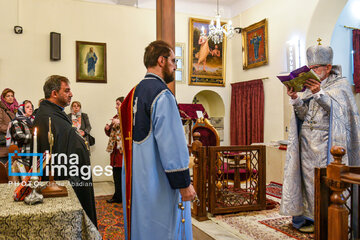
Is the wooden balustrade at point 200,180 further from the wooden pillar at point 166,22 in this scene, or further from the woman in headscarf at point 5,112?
the woman in headscarf at point 5,112

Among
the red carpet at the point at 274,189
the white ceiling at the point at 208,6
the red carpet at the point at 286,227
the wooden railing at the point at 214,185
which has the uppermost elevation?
the white ceiling at the point at 208,6

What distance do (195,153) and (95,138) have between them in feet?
14.5

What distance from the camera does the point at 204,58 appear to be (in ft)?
30.8

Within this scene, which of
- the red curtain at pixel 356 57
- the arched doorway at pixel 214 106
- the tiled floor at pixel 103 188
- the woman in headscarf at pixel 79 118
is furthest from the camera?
the arched doorway at pixel 214 106

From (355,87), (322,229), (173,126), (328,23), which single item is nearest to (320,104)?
(322,229)

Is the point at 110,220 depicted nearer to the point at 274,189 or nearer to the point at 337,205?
the point at 274,189

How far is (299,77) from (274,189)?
11.3 ft

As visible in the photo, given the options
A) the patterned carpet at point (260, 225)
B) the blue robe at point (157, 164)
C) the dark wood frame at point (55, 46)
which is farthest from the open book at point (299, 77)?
the dark wood frame at point (55, 46)

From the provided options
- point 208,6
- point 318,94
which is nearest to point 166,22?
point 318,94

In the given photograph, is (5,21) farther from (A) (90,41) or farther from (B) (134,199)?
(B) (134,199)

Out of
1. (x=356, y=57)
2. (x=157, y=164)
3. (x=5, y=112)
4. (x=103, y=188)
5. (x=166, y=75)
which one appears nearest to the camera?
(x=157, y=164)

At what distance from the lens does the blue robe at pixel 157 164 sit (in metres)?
2.04

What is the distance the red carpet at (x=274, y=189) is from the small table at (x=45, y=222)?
4366 millimetres

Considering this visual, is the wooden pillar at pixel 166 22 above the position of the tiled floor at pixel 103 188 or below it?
above
